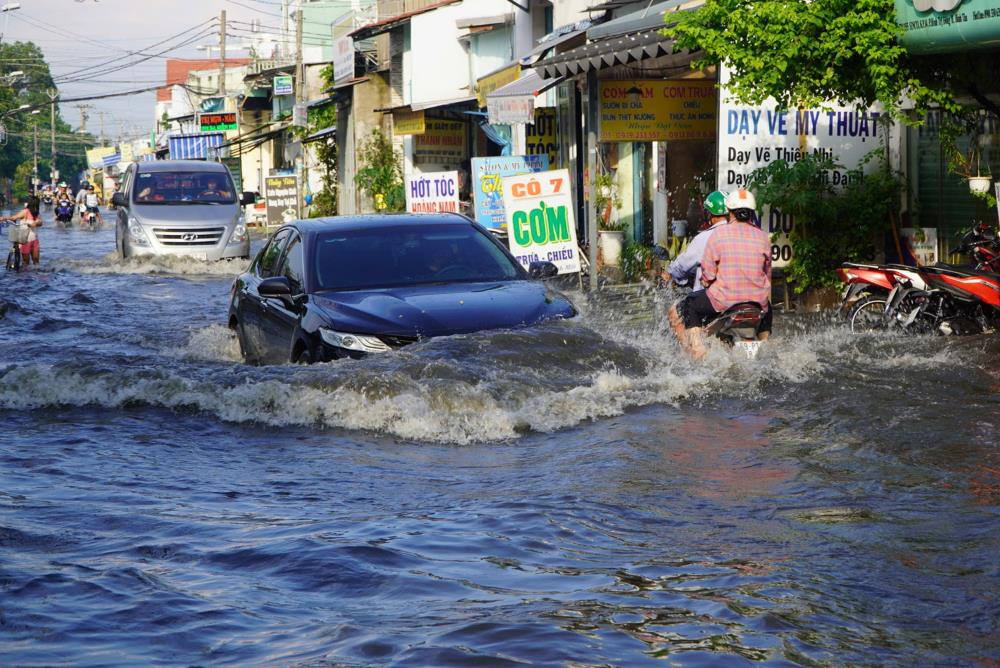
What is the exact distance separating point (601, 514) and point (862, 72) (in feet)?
24.5

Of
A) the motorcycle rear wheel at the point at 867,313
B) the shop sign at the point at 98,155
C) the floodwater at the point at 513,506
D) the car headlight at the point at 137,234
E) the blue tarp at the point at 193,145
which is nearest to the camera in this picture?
the floodwater at the point at 513,506

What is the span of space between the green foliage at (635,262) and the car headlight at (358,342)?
37.0 feet

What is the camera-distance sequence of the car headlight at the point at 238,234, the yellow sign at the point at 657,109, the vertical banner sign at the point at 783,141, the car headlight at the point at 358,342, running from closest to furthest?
the car headlight at the point at 358,342
the vertical banner sign at the point at 783,141
the yellow sign at the point at 657,109
the car headlight at the point at 238,234

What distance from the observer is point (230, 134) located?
6931cm

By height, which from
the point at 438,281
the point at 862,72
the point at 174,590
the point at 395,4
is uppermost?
the point at 395,4

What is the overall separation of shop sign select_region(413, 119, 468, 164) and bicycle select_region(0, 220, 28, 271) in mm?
12447

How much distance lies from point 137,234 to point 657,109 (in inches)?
427

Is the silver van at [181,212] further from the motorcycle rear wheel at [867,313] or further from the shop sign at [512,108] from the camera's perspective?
the motorcycle rear wheel at [867,313]

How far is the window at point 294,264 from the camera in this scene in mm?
10500

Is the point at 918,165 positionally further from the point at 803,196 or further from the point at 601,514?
the point at 601,514

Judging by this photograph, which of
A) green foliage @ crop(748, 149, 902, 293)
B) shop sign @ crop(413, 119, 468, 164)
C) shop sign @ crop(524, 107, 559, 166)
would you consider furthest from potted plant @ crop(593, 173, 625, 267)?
shop sign @ crop(413, 119, 468, 164)

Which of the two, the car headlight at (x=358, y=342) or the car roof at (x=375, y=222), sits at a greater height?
the car roof at (x=375, y=222)

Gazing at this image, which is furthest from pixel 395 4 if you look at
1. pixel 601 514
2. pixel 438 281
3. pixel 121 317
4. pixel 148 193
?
pixel 601 514

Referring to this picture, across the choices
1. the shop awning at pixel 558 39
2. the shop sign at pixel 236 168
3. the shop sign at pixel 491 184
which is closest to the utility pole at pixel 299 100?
the shop awning at pixel 558 39
